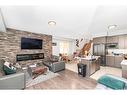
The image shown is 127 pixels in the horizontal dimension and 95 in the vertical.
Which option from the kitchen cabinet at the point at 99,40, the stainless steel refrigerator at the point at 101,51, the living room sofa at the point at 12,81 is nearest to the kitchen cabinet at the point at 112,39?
the kitchen cabinet at the point at 99,40

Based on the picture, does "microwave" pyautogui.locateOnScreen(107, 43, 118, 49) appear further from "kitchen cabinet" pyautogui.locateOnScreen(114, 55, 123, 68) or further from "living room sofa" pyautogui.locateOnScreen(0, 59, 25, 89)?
"living room sofa" pyautogui.locateOnScreen(0, 59, 25, 89)

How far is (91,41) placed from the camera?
7.82 meters

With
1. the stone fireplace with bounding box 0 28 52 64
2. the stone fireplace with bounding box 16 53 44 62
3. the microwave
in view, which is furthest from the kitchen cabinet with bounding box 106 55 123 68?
the stone fireplace with bounding box 16 53 44 62

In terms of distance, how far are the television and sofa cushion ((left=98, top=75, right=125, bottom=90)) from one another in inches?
194

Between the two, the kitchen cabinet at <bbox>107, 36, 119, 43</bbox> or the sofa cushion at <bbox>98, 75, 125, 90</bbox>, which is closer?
the sofa cushion at <bbox>98, 75, 125, 90</bbox>

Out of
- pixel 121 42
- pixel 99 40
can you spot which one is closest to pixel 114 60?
pixel 121 42

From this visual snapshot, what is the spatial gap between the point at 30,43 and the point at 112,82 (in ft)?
17.1

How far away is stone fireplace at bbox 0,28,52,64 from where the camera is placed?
4.73 m

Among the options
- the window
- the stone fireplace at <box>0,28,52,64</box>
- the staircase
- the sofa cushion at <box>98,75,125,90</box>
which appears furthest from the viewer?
the window

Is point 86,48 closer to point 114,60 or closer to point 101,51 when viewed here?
point 101,51

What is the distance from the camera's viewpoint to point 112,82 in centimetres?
139

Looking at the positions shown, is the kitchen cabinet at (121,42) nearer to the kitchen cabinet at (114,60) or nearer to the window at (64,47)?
the kitchen cabinet at (114,60)

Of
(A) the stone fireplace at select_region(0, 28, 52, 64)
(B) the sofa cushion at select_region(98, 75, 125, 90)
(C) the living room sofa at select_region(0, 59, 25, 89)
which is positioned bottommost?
(C) the living room sofa at select_region(0, 59, 25, 89)

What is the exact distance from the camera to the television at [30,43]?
5412 mm
